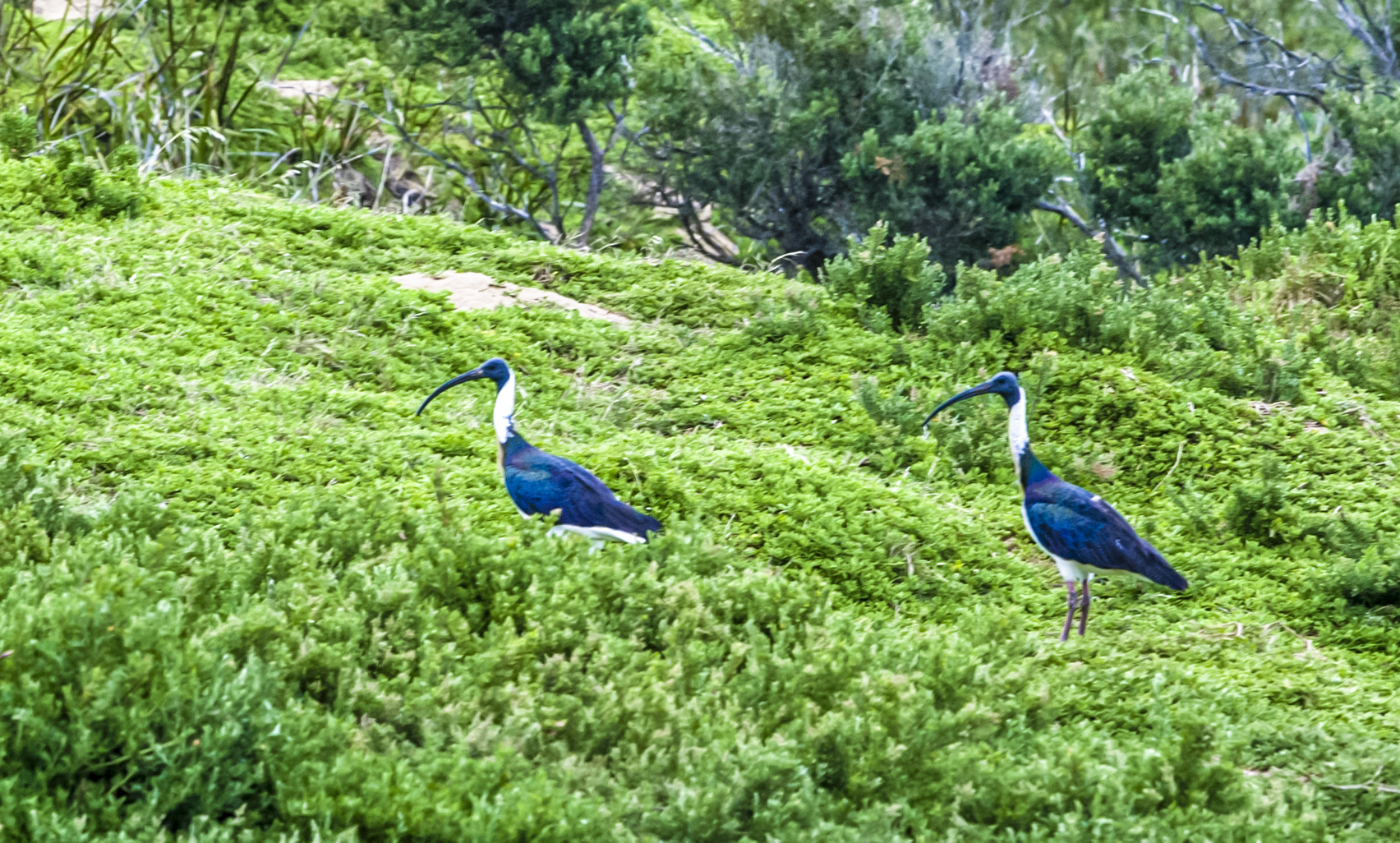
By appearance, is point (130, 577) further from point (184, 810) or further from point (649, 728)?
point (649, 728)

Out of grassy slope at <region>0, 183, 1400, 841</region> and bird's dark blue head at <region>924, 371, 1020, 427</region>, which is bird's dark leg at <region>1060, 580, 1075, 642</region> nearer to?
grassy slope at <region>0, 183, 1400, 841</region>

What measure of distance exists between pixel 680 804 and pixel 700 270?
6320 millimetres

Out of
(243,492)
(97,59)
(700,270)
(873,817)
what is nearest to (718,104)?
(700,270)

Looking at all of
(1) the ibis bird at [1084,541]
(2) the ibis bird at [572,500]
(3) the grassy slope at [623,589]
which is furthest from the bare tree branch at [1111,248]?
(2) the ibis bird at [572,500]

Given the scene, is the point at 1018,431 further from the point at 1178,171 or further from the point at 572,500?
the point at 1178,171

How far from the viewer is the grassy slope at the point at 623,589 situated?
3.07 meters

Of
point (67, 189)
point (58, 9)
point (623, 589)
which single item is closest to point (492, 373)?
point (623, 589)

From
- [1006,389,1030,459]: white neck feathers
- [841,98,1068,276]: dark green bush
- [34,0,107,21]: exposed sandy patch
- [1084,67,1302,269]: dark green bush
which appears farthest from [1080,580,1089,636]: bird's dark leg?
[34,0,107,21]: exposed sandy patch

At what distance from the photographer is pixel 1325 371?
8.04 metres

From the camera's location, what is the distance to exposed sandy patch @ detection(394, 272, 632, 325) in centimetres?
805

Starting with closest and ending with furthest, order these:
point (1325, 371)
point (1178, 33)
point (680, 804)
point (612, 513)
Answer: point (680, 804) → point (612, 513) → point (1325, 371) → point (1178, 33)

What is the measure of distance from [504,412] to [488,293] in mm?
3075

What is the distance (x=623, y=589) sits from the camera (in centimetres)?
401

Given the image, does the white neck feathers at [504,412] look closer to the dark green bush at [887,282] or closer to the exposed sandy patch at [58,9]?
the dark green bush at [887,282]
